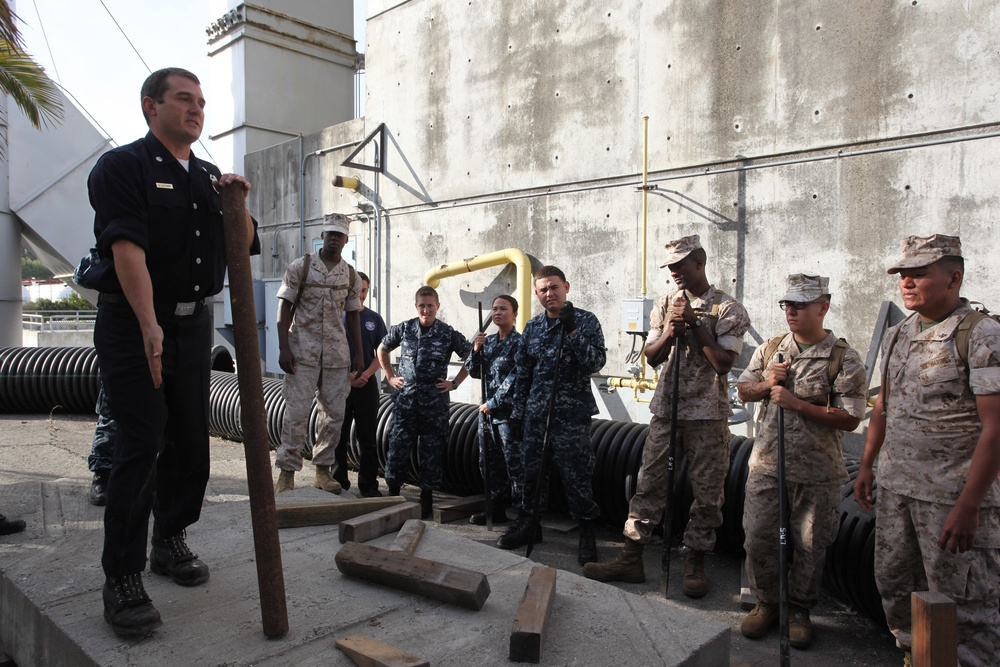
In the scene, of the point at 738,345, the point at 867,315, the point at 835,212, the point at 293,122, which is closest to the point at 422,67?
the point at 293,122

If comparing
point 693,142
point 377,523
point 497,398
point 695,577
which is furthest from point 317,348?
point 693,142

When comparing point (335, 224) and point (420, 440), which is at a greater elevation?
point (335, 224)

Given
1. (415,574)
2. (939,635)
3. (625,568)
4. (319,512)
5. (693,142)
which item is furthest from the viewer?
(693,142)

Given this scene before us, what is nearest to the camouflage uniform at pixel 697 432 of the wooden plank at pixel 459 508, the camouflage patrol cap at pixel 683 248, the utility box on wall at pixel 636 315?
the camouflage patrol cap at pixel 683 248

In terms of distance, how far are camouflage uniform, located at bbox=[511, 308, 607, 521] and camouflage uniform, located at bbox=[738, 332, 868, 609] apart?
1.09 meters

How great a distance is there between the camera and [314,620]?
2.38 m

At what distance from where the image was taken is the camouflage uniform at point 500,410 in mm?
4727

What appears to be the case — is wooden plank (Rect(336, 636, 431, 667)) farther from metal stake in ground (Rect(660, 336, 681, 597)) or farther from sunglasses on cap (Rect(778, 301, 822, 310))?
sunglasses on cap (Rect(778, 301, 822, 310))

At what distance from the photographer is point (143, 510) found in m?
2.35

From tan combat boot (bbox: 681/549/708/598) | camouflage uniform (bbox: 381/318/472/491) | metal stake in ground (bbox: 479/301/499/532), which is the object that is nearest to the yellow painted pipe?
metal stake in ground (bbox: 479/301/499/532)

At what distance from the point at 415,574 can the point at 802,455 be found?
1.83m

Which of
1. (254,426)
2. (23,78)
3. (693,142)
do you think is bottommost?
(254,426)

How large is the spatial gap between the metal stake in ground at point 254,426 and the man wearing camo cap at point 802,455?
7.15 feet

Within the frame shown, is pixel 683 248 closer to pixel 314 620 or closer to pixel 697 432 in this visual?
pixel 697 432
